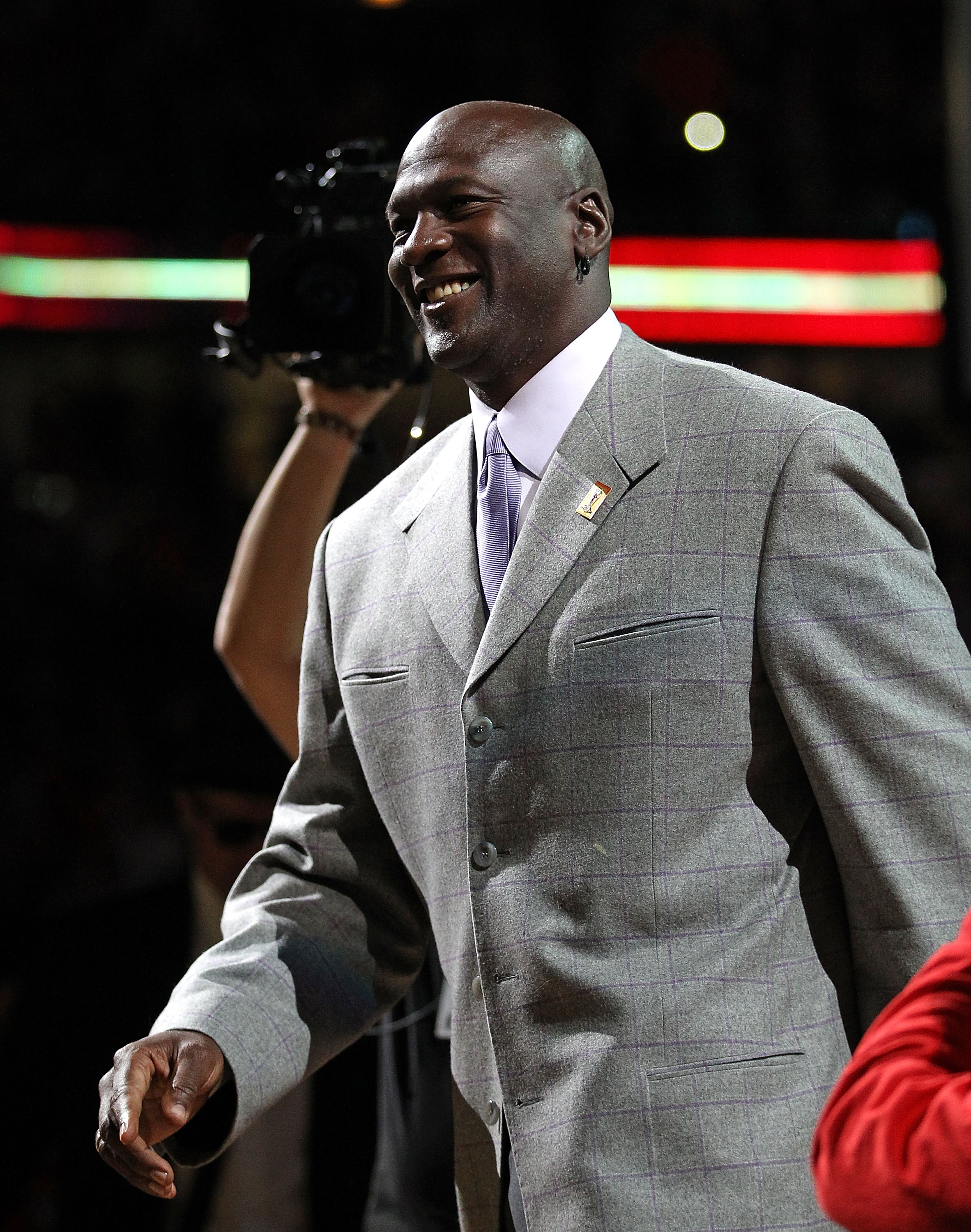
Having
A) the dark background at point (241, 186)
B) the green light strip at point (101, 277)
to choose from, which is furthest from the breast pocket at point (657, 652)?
the green light strip at point (101, 277)

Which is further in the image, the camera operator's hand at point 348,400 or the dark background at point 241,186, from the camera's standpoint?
the dark background at point 241,186

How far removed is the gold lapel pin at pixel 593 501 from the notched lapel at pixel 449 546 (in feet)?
0.38

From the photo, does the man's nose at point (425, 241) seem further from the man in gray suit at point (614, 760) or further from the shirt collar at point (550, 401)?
the shirt collar at point (550, 401)

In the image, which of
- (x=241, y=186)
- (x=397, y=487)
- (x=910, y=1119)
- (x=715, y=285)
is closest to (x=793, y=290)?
(x=715, y=285)

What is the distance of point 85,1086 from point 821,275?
330cm

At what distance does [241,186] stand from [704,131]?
149cm

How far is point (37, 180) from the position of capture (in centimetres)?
466

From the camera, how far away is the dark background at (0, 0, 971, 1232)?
392 centimetres

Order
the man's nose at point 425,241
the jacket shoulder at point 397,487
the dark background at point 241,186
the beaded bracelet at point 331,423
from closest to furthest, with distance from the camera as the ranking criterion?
the man's nose at point 425,241, the jacket shoulder at point 397,487, the beaded bracelet at point 331,423, the dark background at point 241,186

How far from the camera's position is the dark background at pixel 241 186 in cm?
392

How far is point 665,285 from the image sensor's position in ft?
13.8

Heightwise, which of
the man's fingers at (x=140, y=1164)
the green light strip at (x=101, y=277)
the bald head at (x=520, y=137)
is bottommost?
the man's fingers at (x=140, y=1164)

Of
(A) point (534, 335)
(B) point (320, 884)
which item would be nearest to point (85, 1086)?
(B) point (320, 884)

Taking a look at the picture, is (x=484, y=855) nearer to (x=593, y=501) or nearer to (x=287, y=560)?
(x=593, y=501)
